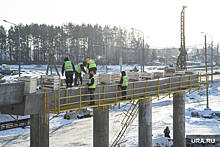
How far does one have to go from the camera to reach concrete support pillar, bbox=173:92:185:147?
19.6 meters

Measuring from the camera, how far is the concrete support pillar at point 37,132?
11688 mm

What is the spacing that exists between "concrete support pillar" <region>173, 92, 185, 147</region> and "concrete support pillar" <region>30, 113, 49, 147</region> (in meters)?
12.2

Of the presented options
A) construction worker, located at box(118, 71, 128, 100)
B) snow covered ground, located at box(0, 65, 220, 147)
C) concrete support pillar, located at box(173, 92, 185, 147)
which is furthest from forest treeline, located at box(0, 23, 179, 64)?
construction worker, located at box(118, 71, 128, 100)

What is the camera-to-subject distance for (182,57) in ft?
126

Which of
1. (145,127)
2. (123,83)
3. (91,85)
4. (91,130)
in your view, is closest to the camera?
(91,85)

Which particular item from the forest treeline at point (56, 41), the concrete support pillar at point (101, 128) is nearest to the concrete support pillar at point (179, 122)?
the concrete support pillar at point (101, 128)

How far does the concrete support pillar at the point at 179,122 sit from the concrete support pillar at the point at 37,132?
1221 cm

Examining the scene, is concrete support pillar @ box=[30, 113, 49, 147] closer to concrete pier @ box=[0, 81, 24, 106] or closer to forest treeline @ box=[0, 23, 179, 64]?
concrete pier @ box=[0, 81, 24, 106]

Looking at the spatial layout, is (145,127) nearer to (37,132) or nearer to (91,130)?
(91,130)

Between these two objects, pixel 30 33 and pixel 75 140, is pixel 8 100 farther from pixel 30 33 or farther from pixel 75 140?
pixel 30 33

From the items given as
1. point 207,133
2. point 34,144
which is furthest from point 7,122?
point 207,133

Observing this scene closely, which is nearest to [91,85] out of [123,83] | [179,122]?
[123,83]

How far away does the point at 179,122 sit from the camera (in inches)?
782

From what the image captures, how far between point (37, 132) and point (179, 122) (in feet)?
42.3
